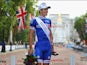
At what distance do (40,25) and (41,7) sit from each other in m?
0.36

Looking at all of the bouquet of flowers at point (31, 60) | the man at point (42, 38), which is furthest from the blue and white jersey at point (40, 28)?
the bouquet of flowers at point (31, 60)

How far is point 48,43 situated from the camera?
25.9ft

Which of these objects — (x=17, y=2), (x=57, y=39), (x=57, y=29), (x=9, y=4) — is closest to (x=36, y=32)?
(x=9, y=4)

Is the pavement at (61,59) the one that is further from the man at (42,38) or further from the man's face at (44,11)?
the man's face at (44,11)

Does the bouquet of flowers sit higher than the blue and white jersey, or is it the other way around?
the blue and white jersey

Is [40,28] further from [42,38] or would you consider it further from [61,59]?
[61,59]

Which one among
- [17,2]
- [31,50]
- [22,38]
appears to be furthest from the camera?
[22,38]

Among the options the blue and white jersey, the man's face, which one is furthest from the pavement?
the man's face

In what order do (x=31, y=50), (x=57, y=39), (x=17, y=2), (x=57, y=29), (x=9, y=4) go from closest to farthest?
(x=31, y=50) → (x=9, y=4) → (x=17, y=2) → (x=57, y=39) → (x=57, y=29)

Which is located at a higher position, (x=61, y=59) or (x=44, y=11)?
(x=44, y=11)

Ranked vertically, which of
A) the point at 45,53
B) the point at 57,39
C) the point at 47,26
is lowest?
the point at 57,39

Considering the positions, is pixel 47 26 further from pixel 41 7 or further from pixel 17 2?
pixel 17 2

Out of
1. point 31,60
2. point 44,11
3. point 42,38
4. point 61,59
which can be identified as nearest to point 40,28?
point 42,38

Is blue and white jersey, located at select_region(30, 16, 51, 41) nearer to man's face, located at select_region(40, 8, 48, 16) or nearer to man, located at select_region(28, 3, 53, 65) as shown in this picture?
man, located at select_region(28, 3, 53, 65)
